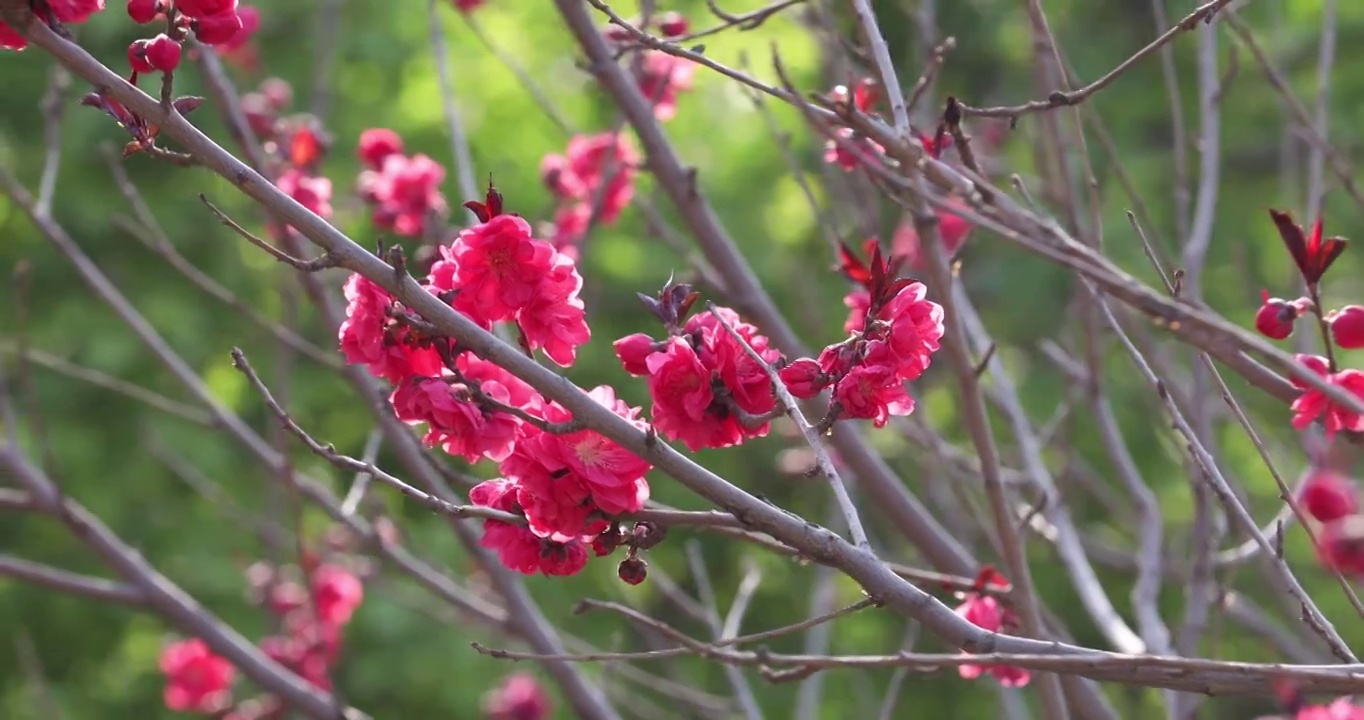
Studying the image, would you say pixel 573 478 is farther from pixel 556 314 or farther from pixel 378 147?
pixel 378 147

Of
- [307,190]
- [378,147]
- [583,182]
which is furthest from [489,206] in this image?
[583,182]

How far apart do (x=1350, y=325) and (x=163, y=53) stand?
4.22ft

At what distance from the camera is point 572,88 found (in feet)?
21.4

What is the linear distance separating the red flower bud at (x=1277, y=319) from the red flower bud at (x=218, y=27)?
3.77 ft

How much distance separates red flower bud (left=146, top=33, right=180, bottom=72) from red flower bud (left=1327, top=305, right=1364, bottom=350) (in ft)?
4.10

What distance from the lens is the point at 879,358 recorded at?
1.41 metres

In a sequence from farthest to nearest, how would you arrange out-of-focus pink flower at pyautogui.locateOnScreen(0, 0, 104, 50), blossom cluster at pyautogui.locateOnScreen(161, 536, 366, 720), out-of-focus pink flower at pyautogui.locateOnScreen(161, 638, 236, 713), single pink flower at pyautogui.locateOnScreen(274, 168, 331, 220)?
out-of-focus pink flower at pyautogui.locateOnScreen(161, 638, 236, 713) < blossom cluster at pyautogui.locateOnScreen(161, 536, 366, 720) < single pink flower at pyautogui.locateOnScreen(274, 168, 331, 220) < out-of-focus pink flower at pyautogui.locateOnScreen(0, 0, 104, 50)

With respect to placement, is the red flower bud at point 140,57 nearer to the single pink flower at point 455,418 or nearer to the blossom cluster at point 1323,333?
the single pink flower at point 455,418

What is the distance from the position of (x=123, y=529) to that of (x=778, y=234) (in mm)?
3200

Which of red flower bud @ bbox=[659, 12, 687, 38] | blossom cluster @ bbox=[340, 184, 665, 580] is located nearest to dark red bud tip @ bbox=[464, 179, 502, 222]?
blossom cluster @ bbox=[340, 184, 665, 580]

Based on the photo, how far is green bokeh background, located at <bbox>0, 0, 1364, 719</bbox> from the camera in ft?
17.4

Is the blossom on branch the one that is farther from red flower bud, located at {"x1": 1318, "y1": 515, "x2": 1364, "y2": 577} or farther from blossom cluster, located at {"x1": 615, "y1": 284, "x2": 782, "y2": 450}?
blossom cluster, located at {"x1": 615, "y1": 284, "x2": 782, "y2": 450}

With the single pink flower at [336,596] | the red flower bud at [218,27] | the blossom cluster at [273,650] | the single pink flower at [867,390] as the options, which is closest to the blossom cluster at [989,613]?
the single pink flower at [867,390]

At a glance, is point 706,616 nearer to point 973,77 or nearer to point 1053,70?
point 1053,70
